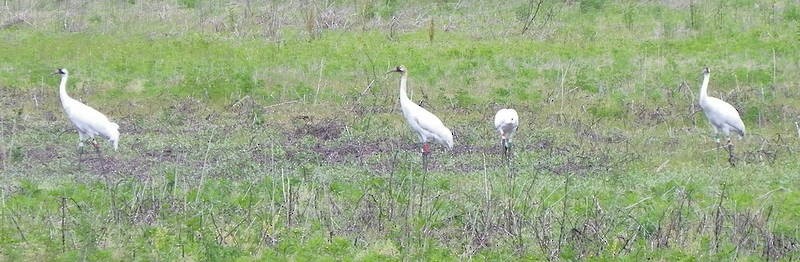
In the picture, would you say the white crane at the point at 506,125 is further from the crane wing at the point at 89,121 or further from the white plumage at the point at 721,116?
the crane wing at the point at 89,121

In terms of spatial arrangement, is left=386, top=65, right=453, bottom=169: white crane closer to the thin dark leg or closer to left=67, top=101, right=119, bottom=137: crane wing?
the thin dark leg

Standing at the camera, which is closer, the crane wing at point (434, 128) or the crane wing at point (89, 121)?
the crane wing at point (89, 121)

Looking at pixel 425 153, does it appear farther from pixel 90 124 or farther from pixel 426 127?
pixel 90 124

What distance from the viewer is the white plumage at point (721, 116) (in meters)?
15.2

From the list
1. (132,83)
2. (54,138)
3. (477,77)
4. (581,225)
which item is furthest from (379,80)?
(581,225)

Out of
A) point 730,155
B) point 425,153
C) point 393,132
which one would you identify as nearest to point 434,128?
point 425,153

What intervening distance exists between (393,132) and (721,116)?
3955 mm

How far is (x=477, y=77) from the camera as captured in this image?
18.8 meters

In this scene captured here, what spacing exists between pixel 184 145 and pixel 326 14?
849 centimetres

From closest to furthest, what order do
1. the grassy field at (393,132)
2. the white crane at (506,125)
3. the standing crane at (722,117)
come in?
the grassy field at (393,132)
the white crane at (506,125)
the standing crane at (722,117)

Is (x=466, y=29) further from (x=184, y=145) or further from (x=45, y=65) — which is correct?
(x=184, y=145)

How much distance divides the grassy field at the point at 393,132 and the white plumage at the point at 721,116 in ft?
1.89

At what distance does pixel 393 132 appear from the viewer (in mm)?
16297

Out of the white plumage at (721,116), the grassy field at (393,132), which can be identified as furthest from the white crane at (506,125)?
the white plumage at (721,116)
